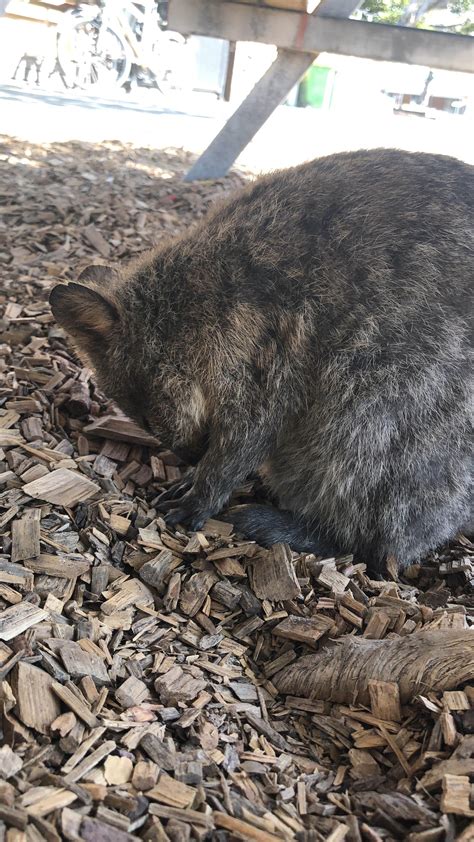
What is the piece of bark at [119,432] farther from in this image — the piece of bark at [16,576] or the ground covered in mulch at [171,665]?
the piece of bark at [16,576]

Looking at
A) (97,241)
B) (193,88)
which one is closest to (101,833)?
(97,241)

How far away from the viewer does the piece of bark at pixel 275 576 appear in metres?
3.00

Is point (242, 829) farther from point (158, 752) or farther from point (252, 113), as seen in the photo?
point (252, 113)

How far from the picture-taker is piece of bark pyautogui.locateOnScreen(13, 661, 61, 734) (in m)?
→ 2.11

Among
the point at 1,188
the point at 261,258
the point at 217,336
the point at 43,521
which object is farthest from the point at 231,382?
the point at 1,188

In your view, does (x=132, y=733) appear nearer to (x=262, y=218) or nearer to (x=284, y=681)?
(x=284, y=681)

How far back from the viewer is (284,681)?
104 inches

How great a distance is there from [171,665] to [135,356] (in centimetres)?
144

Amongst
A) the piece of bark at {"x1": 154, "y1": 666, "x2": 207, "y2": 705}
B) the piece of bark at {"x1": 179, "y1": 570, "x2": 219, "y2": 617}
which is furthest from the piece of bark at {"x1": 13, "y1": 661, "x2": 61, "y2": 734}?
the piece of bark at {"x1": 179, "y1": 570, "x2": 219, "y2": 617}

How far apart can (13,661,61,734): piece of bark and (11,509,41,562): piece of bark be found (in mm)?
630

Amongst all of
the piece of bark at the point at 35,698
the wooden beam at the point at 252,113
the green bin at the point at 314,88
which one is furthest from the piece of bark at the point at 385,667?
the green bin at the point at 314,88

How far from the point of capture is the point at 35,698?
2168 mm

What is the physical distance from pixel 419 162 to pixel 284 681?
242 cm

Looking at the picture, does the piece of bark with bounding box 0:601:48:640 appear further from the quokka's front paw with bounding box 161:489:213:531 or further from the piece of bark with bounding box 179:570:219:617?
the quokka's front paw with bounding box 161:489:213:531
